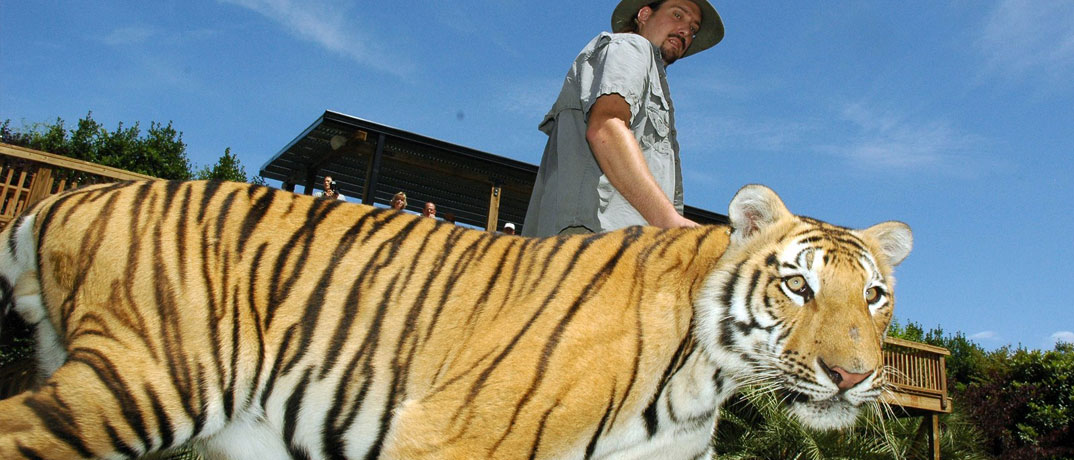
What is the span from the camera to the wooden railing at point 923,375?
14750 mm

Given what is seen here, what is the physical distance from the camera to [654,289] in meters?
2.31

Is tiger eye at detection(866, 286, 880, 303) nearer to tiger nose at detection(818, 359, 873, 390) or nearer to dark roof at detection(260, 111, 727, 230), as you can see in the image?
tiger nose at detection(818, 359, 873, 390)

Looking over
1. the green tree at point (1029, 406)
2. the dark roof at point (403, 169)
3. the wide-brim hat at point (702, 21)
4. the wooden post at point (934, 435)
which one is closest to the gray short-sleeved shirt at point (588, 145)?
the wide-brim hat at point (702, 21)

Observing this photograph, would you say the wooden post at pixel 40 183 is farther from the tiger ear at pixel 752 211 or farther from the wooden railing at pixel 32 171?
the tiger ear at pixel 752 211

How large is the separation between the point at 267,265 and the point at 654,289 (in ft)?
4.03

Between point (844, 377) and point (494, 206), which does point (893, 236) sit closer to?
point (844, 377)

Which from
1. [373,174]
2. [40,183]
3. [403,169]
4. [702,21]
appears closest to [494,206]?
[403,169]

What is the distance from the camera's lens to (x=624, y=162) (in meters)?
2.88

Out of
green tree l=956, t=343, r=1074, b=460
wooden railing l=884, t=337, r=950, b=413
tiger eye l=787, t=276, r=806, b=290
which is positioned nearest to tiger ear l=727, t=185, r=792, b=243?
tiger eye l=787, t=276, r=806, b=290

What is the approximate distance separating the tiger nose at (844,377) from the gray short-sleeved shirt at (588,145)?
1.19 metres

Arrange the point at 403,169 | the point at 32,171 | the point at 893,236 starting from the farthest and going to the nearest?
the point at 403,169 → the point at 32,171 → the point at 893,236

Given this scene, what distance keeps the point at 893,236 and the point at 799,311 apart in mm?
668

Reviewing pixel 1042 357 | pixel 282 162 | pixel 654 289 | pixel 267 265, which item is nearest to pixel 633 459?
pixel 654 289

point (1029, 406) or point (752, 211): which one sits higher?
point (1029, 406)
